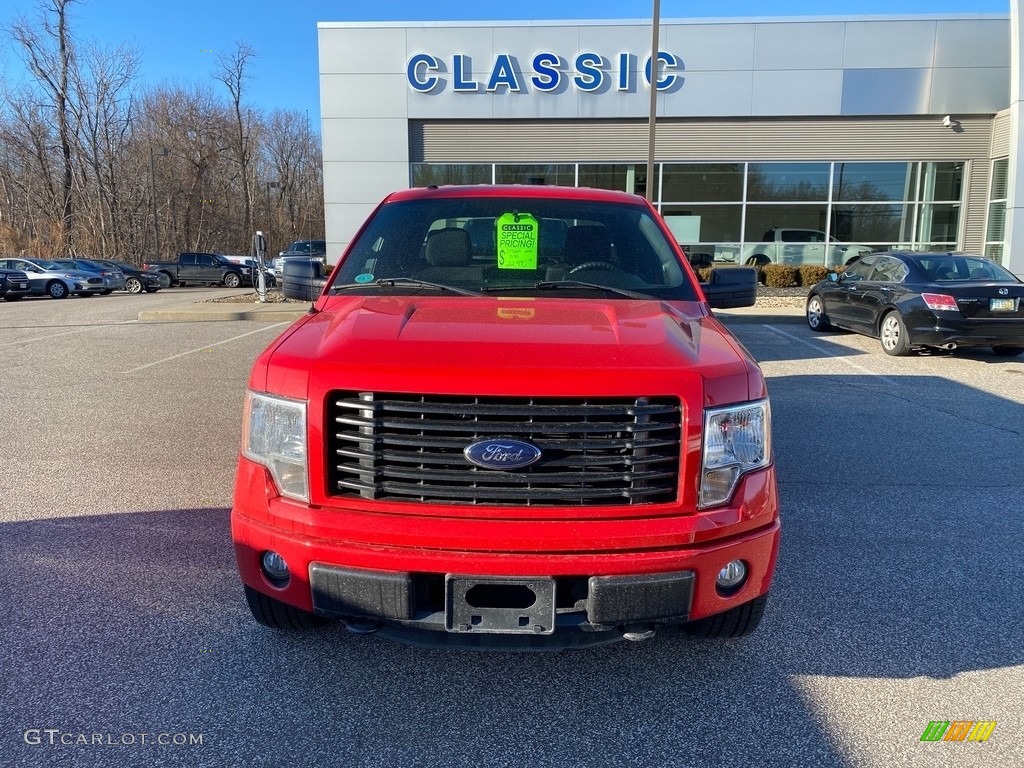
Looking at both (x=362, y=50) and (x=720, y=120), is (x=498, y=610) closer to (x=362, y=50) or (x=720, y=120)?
(x=362, y=50)

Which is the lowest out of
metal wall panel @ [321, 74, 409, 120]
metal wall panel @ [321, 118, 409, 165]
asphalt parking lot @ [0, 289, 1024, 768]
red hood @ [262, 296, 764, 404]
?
asphalt parking lot @ [0, 289, 1024, 768]

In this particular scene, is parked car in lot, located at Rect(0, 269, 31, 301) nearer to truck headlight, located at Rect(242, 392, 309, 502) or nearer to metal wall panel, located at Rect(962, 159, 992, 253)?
truck headlight, located at Rect(242, 392, 309, 502)

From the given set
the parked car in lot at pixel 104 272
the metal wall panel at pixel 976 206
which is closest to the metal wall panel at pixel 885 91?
the metal wall panel at pixel 976 206

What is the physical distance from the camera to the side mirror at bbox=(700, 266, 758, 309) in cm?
385

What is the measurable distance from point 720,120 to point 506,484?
65.7 feet

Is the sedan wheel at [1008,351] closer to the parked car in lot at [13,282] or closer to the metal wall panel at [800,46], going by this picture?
the metal wall panel at [800,46]

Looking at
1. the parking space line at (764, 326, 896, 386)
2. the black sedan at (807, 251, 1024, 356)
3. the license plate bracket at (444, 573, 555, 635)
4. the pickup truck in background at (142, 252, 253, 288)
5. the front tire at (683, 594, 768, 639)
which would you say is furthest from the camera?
the pickup truck in background at (142, 252, 253, 288)

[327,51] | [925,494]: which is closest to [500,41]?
[327,51]

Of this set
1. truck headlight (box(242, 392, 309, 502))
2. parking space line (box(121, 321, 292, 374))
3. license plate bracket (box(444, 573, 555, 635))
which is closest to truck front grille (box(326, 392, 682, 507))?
truck headlight (box(242, 392, 309, 502))

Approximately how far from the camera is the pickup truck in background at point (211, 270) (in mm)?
32250

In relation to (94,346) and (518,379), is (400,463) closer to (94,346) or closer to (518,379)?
(518,379)

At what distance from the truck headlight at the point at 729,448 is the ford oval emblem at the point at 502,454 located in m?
0.57

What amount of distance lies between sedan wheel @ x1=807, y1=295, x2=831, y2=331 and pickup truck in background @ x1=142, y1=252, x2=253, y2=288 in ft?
84.5

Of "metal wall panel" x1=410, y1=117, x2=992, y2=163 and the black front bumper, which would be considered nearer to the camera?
the black front bumper
